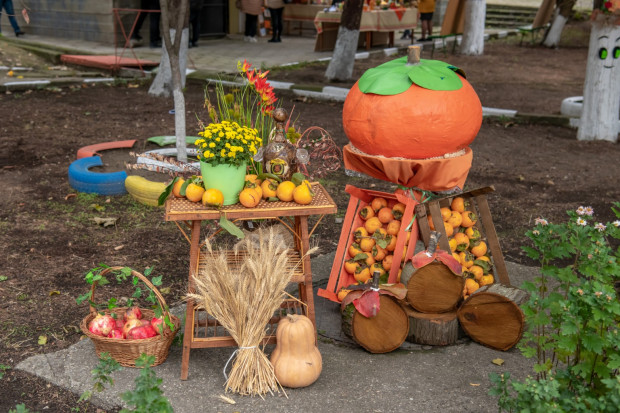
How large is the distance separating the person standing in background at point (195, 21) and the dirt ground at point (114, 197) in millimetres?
3645

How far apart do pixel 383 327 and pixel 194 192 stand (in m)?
1.23

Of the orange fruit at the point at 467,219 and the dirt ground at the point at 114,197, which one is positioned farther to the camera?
the dirt ground at the point at 114,197

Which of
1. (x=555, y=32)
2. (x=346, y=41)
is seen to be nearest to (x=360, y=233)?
(x=346, y=41)

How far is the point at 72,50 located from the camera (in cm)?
1460

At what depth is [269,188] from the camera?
11.9 feet

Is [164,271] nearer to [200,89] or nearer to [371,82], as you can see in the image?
[371,82]

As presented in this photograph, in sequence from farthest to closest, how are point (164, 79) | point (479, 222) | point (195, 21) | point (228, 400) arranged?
1. point (195, 21)
2. point (164, 79)
3. point (479, 222)
4. point (228, 400)

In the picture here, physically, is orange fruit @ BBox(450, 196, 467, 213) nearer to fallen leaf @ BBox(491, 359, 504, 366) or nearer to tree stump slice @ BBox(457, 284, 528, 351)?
tree stump slice @ BBox(457, 284, 528, 351)

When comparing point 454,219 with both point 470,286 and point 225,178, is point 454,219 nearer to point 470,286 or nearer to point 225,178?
point 470,286

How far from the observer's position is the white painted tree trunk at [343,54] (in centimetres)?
1181

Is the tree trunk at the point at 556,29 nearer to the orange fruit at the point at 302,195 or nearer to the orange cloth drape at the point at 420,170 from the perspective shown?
the orange cloth drape at the point at 420,170

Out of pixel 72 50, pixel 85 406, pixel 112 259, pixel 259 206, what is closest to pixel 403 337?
pixel 259 206

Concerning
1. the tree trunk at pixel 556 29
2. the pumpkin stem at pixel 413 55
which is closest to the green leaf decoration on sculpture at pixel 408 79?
the pumpkin stem at pixel 413 55

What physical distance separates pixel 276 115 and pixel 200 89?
26.5ft
